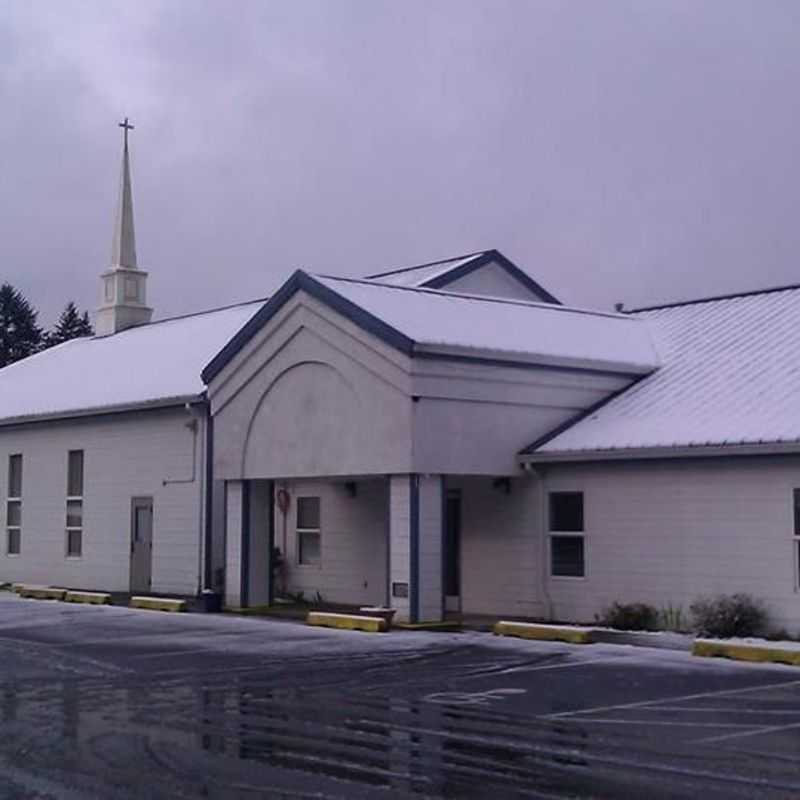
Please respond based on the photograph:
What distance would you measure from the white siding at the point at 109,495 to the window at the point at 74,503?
165mm

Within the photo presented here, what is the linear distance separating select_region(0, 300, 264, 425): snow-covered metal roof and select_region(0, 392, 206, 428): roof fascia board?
→ 3 centimetres

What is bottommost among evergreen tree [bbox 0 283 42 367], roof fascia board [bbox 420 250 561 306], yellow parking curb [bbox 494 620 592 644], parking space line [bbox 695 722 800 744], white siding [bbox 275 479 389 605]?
parking space line [bbox 695 722 800 744]

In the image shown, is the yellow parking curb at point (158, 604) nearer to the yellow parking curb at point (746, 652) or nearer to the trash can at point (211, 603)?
the trash can at point (211, 603)

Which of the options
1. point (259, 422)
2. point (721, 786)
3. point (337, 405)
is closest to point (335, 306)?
point (337, 405)

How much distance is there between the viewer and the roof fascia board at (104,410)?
99.6 ft

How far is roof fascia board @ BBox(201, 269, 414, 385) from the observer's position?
23.8m

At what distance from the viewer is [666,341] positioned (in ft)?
93.4

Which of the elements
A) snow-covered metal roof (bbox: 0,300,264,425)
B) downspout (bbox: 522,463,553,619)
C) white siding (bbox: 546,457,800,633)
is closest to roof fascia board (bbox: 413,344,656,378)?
downspout (bbox: 522,463,553,619)

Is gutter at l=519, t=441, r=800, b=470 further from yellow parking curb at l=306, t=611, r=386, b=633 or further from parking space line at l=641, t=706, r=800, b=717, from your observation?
parking space line at l=641, t=706, r=800, b=717

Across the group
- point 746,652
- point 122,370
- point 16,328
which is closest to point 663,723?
point 746,652

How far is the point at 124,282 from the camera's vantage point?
44.7m

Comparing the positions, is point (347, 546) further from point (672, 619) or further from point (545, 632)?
point (672, 619)

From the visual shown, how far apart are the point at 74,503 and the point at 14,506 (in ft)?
10.7

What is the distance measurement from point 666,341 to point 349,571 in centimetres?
773
